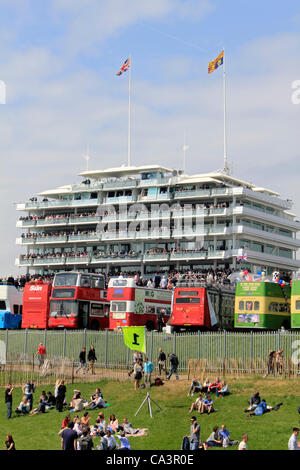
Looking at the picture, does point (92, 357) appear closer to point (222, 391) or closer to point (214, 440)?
point (222, 391)

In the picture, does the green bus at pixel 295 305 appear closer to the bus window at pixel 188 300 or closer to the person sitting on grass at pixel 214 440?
the bus window at pixel 188 300

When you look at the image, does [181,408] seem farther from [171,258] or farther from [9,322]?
[171,258]

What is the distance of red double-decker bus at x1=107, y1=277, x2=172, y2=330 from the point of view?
5347cm

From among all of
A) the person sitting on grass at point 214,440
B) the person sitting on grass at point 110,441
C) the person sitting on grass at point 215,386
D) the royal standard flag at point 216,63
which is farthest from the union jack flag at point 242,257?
the person sitting on grass at point 110,441

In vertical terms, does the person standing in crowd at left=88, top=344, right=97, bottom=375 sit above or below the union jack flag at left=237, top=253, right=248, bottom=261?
below

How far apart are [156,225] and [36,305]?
4104 cm

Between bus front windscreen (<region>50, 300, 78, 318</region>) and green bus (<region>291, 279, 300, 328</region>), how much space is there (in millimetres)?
14618

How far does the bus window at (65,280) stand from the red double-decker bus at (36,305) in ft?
7.19

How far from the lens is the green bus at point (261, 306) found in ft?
161

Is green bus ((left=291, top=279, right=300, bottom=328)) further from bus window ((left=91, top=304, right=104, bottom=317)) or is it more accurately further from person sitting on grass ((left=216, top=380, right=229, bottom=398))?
bus window ((left=91, top=304, right=104, bottom=317))

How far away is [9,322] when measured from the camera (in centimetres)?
6038

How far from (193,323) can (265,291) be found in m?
4.92

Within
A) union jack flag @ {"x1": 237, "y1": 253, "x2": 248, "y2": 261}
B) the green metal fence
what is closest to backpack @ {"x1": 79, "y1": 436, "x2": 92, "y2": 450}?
the green metal fence
